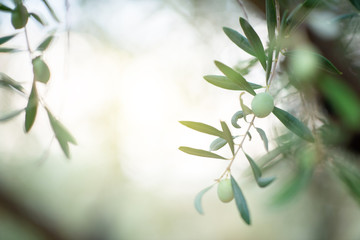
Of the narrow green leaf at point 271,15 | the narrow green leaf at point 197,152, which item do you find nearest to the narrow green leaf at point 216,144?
the narrow green leaf at point 197,152

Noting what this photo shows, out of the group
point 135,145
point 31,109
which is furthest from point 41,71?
point 135,145

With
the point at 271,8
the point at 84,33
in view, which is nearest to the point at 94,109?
the point at 84,33

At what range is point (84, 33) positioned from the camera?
162 cm

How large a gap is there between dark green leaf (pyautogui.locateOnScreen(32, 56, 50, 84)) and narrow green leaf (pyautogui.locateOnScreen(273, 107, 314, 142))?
8.7 inches

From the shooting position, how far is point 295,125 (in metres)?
0.28

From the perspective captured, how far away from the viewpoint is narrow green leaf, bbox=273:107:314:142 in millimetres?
278

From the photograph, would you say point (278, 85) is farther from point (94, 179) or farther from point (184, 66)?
point (94, 179)

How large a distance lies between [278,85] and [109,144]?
215 centimetres

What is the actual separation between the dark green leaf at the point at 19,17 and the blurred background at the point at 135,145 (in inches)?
3.4

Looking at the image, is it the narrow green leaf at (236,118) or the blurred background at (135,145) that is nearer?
the narrow green leaf at (236,118)

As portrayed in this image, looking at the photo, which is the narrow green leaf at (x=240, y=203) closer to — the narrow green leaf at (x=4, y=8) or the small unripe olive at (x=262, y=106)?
the small unripe olive at (x=262, y=106)

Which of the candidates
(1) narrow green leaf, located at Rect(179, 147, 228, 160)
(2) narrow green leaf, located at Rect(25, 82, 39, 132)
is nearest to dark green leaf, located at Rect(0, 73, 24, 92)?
(2) narrow green leaf, located at Rect(25, 82, 39, 132)

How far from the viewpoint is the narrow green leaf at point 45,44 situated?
0.38m

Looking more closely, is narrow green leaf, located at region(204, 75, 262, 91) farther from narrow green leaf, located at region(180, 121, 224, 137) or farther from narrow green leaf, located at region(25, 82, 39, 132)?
narrow green leaf, located at region(25, 82, 39, 132)
